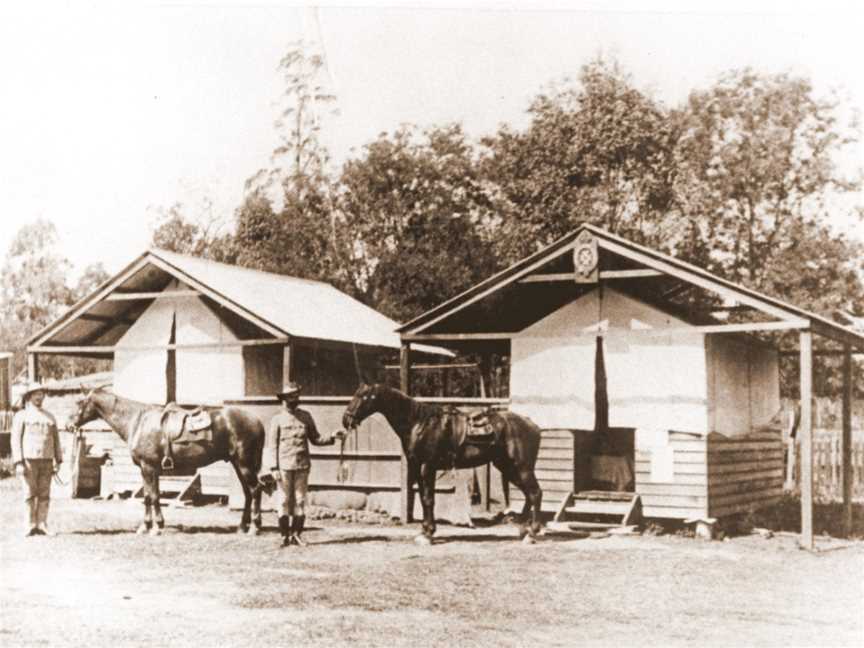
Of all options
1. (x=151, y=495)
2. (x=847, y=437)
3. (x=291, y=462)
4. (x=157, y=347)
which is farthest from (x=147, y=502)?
(x=847, y=437)

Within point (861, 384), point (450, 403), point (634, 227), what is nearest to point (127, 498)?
point (450, 403)

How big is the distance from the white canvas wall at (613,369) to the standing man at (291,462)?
437cm

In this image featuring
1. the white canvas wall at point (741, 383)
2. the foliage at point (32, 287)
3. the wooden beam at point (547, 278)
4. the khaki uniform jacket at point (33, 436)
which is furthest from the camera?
the foliage at point (32, 287)

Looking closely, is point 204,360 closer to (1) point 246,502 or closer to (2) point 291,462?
(1) point 246,502

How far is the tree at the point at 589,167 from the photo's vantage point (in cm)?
3247

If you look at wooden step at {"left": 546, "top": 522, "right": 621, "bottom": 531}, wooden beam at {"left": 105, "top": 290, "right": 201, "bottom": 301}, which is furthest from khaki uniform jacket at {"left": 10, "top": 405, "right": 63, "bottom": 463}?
wooden step at {"left": 546, "top": 522, "right": 621, "bottom": 531}

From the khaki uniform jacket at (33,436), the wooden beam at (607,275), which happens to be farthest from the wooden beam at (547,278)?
the khaki uniform jacket at (33,436)

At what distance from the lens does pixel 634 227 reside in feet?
109

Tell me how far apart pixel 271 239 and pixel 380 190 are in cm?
446

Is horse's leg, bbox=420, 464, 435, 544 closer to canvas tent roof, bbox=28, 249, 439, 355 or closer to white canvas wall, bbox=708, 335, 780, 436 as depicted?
white canvas wall, bbox=708, 335, 780, 436

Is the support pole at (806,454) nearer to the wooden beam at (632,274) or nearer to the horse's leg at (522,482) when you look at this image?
the wooden beam at (632,274)

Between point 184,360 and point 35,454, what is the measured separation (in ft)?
21.2

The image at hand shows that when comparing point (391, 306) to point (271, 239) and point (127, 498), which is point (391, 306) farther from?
point (127, 498)

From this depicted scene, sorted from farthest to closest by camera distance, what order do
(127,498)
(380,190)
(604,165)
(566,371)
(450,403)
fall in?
(380,190), (604,165), (127,498), (450,403), (566,371)
